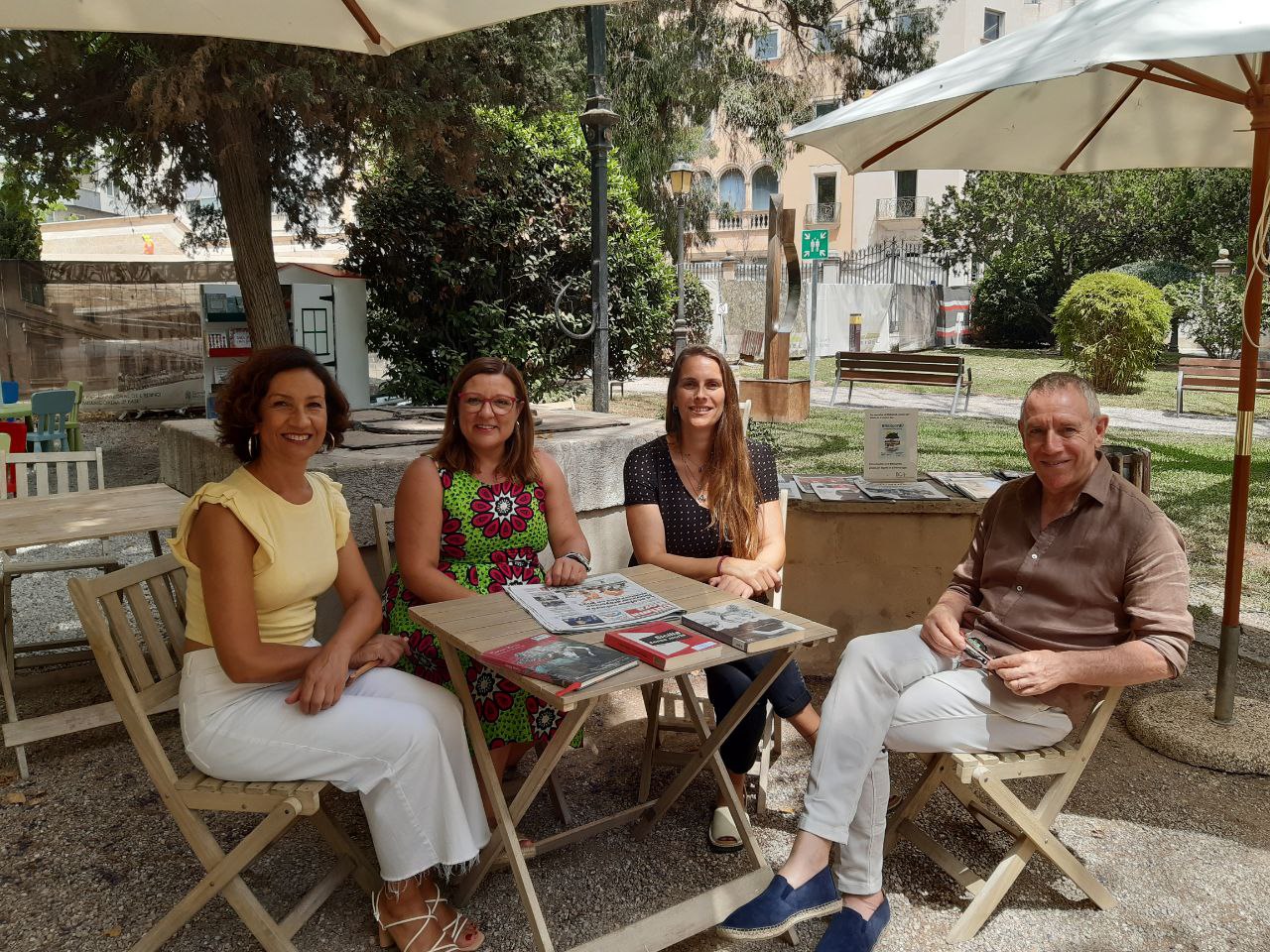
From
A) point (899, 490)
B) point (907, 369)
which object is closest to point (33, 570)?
point (899, 490)

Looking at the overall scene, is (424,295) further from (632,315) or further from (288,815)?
(288,815)

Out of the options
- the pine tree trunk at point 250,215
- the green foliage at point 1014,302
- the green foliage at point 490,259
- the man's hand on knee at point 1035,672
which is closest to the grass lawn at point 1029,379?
the green foliage at point 1014,302

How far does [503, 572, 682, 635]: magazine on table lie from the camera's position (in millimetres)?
2350

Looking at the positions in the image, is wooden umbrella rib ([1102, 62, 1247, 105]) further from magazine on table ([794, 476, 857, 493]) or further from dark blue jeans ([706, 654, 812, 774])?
dark blue jeans ([706, 654, 812, 774])

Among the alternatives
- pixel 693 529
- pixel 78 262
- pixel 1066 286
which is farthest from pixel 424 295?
pixel 1066 286

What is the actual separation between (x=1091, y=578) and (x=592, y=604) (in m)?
1.34

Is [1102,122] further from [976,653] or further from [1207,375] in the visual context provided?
[1207,375]

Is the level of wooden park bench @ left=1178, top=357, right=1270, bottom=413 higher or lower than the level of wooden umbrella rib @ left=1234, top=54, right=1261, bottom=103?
lower

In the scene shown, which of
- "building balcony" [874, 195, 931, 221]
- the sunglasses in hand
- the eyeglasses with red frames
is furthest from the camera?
"building balcony" [874, 195, 931, 221]

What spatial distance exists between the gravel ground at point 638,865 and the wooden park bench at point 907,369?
362 inches

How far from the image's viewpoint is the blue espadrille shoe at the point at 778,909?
7.58 feet

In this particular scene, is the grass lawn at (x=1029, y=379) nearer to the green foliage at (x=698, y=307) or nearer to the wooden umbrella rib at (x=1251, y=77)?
the green foliage at (x=698, y=307)

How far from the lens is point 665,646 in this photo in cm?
214

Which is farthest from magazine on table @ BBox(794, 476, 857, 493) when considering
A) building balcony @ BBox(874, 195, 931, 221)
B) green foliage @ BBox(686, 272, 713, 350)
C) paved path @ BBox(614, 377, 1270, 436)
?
building balcony @ BBox(874, 195, 931, 221)
